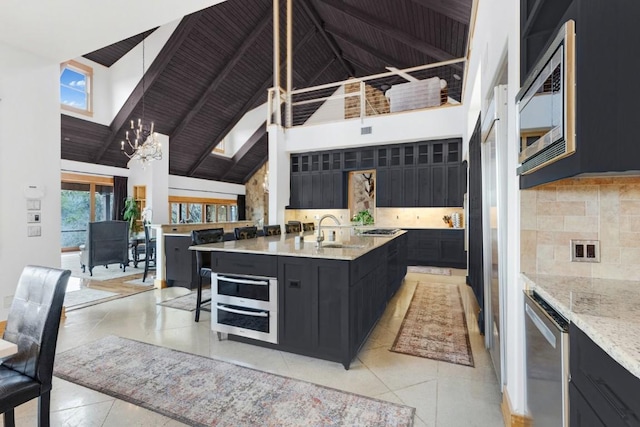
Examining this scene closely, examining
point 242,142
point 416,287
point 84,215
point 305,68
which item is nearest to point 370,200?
point 416,287

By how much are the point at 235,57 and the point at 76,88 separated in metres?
3.83

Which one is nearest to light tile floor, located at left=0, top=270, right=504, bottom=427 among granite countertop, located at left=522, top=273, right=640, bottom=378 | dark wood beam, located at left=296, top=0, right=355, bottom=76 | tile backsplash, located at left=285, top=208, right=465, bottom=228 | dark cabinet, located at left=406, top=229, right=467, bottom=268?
granite countertop, located at left=522, top=273, right=640, bottom=378

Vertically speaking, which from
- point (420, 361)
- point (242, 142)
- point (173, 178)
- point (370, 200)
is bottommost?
point (420, 361)

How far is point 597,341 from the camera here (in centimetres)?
88

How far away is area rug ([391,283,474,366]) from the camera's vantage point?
9.10 ft

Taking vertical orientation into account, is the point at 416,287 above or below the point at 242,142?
below

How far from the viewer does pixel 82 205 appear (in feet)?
29.1

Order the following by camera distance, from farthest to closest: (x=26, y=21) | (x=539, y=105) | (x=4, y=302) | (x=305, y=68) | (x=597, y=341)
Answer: (x=305, y=68) < (x=4, y=302) < (x=26, y=21) < (x=539, y=105) < (x=597, y=341)

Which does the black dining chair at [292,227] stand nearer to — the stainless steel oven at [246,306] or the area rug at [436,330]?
the area rug at [436,330]

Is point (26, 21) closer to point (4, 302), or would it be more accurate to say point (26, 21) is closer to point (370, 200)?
point (4, 302)

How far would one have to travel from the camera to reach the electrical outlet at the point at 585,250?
1.57 meters

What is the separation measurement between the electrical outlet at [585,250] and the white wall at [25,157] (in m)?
4.79

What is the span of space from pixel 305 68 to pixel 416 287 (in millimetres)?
8478

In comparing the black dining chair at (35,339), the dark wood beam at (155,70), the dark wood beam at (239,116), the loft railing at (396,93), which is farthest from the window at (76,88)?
the black dining chair at (35,339)
